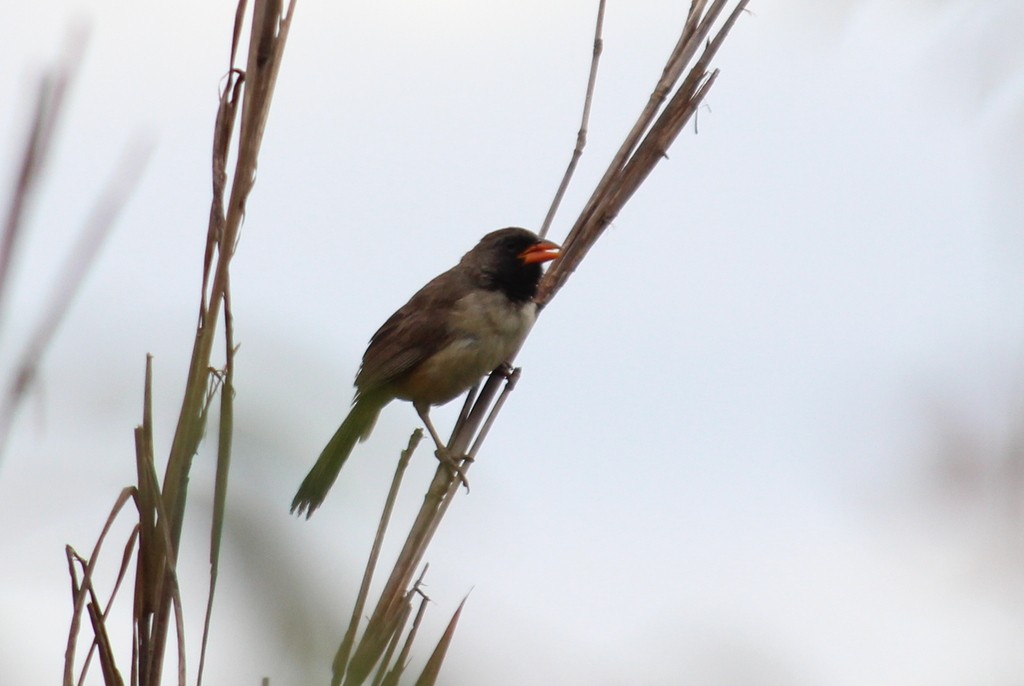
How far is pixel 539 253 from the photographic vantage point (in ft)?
15.9

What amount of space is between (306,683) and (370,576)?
0.64 meters

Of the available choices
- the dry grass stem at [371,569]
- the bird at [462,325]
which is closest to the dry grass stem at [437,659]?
the dry grass stem at [371,569]

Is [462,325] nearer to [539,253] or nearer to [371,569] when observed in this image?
[539,253]

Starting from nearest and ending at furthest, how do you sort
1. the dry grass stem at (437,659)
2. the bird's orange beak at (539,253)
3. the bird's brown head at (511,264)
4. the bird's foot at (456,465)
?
the dry grass stem at (437,659)
the bird's foot at (456,465)
the bird's orange beak at (539,253)
the bird's brown head at (511,264)

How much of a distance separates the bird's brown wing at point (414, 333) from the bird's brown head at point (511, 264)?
0.14 meters

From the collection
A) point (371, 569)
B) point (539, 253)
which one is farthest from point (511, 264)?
point (371, 569)

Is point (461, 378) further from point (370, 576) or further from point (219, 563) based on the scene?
point (219, 563)

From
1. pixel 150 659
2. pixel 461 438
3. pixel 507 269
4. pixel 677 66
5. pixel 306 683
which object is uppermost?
pixel 507 269

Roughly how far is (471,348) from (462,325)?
176 mm

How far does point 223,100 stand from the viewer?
4.27 ft

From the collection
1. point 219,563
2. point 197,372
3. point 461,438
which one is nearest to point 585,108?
point 461,438

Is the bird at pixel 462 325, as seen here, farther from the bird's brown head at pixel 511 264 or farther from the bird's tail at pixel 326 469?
the bird's tail at pixel 326 469

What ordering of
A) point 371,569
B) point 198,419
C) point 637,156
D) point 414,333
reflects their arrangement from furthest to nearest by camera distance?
point 414,333 < point 637,156 < point 371,569 < point 198,419

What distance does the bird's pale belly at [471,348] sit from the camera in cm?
472
